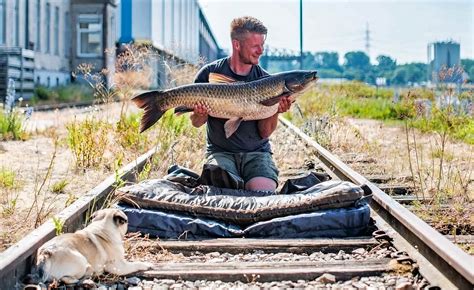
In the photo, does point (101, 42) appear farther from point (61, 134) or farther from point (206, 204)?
point (206, 204)

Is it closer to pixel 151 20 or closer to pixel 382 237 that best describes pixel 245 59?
pixel 382 237

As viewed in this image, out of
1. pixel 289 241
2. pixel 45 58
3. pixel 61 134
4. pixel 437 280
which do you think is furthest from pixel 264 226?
pixel 45 58

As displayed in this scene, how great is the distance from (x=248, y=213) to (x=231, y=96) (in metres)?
1.10

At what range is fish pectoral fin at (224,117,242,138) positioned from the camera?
6320 mm

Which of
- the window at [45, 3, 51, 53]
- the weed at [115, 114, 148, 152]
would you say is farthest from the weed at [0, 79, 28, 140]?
the window at [45, 3, 51, 53]

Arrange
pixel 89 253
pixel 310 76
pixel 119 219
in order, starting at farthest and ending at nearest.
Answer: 1. pixel 310 76
2. pixel 119 219
3. pixel 89 253

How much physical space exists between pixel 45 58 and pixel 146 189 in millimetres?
31440

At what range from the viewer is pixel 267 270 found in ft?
13.8

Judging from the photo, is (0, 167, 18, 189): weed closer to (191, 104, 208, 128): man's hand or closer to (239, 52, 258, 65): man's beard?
(191, 104, 208, 128): man's hand

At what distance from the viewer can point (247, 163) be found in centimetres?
668

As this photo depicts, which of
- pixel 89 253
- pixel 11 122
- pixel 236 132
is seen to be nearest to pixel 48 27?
pixel 11 122

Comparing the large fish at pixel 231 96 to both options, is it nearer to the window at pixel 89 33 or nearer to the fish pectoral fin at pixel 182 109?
the fish pectoral fin at pixel 182 109

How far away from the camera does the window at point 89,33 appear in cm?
4169

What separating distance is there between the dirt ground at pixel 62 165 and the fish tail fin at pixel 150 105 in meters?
0.77
